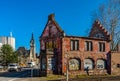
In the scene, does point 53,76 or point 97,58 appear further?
point 97,58

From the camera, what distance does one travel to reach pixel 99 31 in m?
70.2

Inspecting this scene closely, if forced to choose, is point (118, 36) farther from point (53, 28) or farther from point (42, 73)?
point (42, 73)

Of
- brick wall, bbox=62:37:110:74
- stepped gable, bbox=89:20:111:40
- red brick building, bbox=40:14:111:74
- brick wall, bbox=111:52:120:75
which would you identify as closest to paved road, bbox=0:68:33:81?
red brick building, bbox=40:14:111:74

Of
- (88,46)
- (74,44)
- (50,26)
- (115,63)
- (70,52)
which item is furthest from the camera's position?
(115,63)

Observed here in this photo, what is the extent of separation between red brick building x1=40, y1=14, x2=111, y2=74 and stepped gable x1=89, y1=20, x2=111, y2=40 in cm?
135

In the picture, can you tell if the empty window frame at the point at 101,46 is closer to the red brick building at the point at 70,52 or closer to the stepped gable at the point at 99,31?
the red brick building at the point at 70,52

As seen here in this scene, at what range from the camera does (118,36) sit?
239 ft

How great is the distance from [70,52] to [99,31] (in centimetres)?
1586

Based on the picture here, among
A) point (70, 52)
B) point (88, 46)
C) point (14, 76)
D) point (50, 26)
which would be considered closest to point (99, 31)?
point (88, 46)

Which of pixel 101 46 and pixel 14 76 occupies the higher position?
pixel 101 46

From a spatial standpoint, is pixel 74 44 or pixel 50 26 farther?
pixel 50 26

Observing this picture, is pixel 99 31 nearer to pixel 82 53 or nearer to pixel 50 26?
pixel 82 53

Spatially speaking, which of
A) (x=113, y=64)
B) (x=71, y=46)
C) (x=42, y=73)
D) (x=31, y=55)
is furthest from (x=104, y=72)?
(x=31, y=55)

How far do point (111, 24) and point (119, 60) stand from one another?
10626mm
